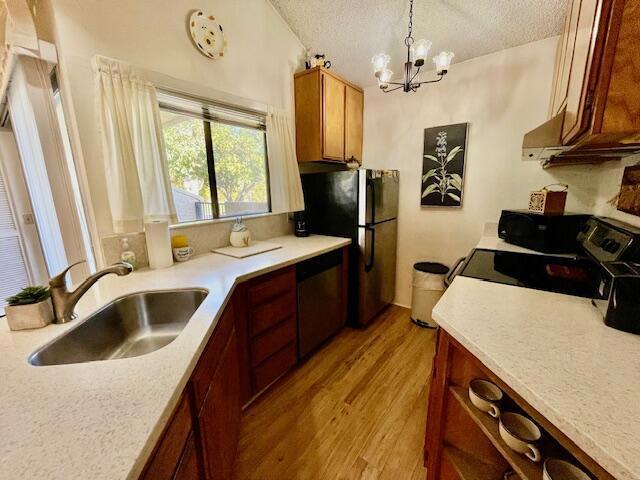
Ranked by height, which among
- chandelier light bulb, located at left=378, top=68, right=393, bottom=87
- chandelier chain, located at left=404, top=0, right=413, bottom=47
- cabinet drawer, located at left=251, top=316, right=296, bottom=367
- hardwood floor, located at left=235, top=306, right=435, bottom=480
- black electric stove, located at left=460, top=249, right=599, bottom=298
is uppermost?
chandelier chain, located at left=404, top=0, right=413, bottom=47

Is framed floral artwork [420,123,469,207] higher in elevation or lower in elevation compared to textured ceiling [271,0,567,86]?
lower

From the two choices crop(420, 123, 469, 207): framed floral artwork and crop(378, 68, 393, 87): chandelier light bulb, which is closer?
crop(378, 68, 393, 87): chandelier light bulb

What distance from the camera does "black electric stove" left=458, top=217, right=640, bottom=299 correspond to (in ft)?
3.37

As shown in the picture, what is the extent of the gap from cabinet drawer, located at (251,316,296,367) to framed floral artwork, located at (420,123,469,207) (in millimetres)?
1800

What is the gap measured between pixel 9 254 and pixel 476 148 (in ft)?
12.6

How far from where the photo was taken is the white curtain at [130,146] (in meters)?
1.35

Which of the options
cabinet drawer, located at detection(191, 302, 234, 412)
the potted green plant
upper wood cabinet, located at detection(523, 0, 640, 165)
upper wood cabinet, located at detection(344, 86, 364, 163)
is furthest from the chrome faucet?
upper wood cabinet, located at detection(344, 86, 364, 163)

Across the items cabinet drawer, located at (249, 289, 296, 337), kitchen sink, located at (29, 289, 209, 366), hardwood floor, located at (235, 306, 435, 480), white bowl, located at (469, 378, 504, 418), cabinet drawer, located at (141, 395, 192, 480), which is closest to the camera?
cabinet drawer, located at (141, 395, 192, 480)

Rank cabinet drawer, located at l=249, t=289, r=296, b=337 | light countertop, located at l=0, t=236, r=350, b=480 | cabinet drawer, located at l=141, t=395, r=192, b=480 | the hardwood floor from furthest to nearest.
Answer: cabinet drawer, located at l=249, t=289, r=296, b=337, the hardwood floor, cabinet drawer, located at l=141, t=395, r=192, b=480, light countertop, located at l=0, t=236, r=350, b=480

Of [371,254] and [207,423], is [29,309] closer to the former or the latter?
[207,423]

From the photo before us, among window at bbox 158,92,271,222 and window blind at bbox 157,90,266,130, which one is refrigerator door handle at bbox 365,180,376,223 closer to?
window at bbox 158,92,271,222

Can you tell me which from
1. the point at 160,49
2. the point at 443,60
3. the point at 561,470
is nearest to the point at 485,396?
the point at 561,470

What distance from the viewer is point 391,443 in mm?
1387

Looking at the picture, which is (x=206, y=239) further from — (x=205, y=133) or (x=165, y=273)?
(x=205, y=133)
